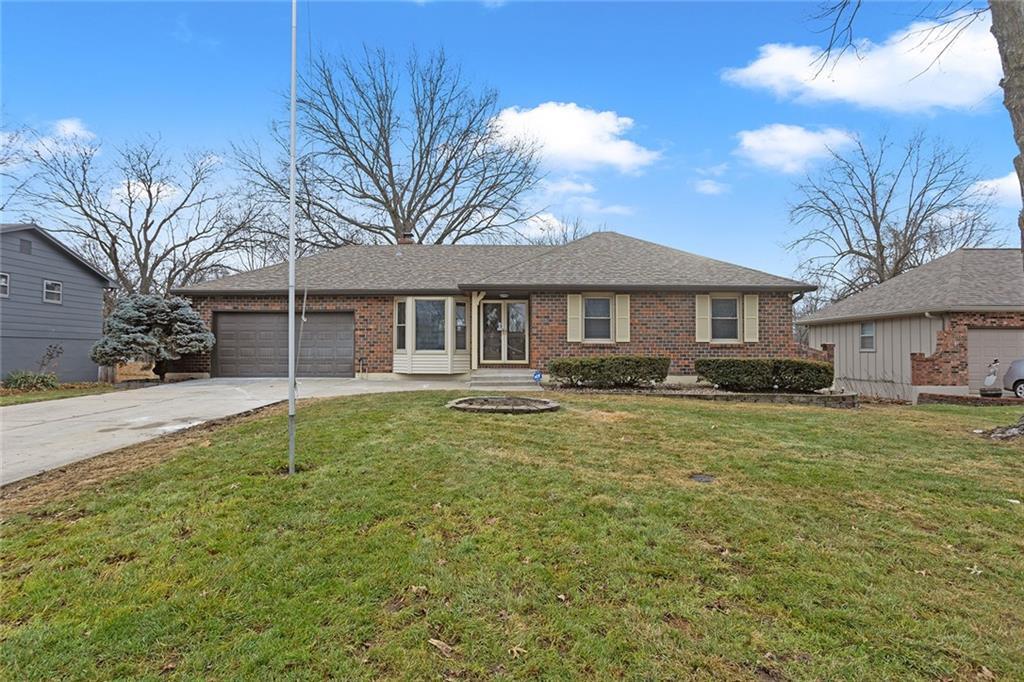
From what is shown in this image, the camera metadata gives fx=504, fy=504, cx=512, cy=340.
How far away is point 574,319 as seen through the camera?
45.1 ft

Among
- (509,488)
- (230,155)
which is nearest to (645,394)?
(509,488)

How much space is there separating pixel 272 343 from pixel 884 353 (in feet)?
61.2

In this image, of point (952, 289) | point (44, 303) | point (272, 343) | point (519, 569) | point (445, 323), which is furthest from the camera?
point (44, 303)

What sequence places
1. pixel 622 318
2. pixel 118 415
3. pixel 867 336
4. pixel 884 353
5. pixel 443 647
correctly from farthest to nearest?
pixel 867 336, pixel 884 353, pixel 622 318, pixel 118 415, pixel 443 647

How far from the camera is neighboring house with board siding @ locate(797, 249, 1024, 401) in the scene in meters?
13.3

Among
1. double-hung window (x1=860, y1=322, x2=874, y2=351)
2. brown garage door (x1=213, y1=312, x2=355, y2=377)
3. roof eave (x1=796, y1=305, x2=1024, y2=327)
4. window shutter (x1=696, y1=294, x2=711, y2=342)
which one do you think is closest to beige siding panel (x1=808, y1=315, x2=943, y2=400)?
double-hung window (x1=860, y1=322, x2=874, y2=351)

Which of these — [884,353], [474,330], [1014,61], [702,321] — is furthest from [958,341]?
[474,330]

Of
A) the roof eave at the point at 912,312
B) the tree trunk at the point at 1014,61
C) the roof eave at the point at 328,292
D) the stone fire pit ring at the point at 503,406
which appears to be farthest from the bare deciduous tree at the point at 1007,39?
the roof eave at the point at 328,292

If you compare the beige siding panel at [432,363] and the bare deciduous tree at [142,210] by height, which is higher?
the bare deciduous tree at [142,210]

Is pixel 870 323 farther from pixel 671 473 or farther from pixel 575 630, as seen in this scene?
pixel 575 630

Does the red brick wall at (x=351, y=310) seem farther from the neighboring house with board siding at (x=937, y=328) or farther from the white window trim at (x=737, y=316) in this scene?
the neighboring house with board siding at (x=937, y=328)

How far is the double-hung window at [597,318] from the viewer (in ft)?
45.5

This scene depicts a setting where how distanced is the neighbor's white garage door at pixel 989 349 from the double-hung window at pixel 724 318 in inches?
239

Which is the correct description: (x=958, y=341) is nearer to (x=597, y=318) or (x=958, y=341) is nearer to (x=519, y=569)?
(x=597, y=318)
